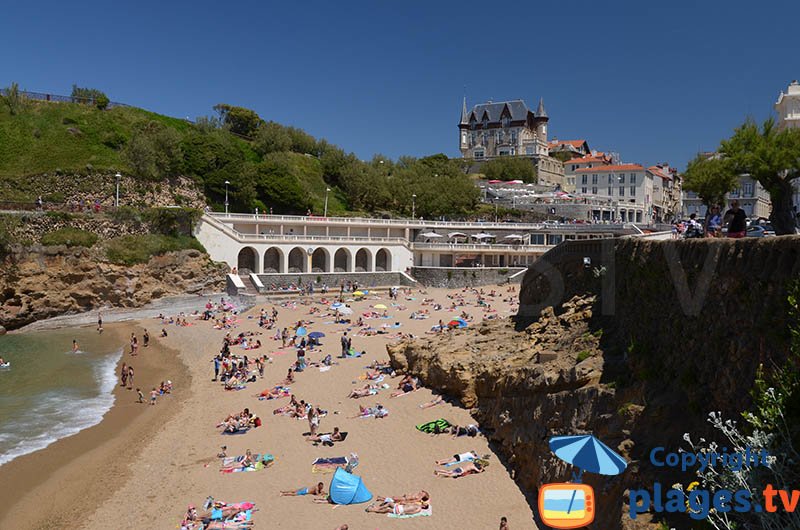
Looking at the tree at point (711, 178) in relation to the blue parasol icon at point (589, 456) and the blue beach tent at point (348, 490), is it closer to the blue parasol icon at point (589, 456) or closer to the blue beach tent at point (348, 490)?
the blue parasol icon at point (589, 456)

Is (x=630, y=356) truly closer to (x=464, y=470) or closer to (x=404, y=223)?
(x=464, y=470)

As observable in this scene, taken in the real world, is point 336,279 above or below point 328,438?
above

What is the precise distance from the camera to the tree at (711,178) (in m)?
22.3

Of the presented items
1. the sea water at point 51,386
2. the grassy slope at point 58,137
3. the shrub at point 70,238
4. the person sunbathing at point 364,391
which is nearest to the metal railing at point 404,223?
the shrub at point 70,238

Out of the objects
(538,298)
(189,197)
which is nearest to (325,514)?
(538,298)

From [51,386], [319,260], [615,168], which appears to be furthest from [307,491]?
[615,168]

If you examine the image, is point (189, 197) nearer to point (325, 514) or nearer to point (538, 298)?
point (538, 298)

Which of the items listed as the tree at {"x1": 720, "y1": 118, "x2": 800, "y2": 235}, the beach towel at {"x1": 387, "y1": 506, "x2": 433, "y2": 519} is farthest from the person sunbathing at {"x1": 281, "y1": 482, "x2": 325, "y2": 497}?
the tree at {"x1": 720, "y1": 118, "x2": 800, "y2": 235}

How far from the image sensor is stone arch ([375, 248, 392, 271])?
54.8 m

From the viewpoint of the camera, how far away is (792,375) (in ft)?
23.2

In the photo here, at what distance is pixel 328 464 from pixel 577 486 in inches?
278

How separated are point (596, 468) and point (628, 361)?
363cm

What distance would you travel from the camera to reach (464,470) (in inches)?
565

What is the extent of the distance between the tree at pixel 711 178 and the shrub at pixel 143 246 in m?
33.2
